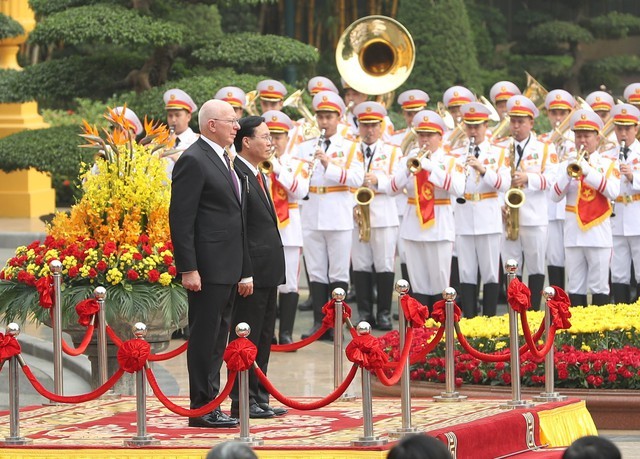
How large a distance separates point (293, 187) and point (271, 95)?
6.62 feet

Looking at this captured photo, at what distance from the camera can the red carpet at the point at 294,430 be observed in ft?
29.1

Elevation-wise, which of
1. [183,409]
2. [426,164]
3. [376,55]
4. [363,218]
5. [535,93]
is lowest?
[183,409]

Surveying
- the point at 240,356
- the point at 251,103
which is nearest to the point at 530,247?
the point at 251,103

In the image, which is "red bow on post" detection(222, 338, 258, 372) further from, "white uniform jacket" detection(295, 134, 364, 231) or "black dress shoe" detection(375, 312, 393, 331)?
"black dress shoe" detection(375, 312, 393, 331)

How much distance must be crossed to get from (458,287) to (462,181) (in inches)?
77.0

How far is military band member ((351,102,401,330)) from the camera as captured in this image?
1577 centimetres

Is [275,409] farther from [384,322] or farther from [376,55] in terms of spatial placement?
[376,55]

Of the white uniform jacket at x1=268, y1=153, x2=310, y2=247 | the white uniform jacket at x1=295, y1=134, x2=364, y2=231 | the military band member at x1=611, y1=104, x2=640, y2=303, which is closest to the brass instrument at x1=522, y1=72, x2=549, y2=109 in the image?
the military band member at x1=611, y1=104, x2=640, y2=303

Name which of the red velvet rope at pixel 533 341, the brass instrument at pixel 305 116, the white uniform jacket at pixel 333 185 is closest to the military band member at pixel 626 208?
the white uniform jacket at pixel 333 185

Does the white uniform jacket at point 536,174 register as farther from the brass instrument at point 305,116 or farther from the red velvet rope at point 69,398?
the red velvet rope at point 69,398

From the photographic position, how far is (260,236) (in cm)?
986

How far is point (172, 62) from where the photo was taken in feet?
61.6

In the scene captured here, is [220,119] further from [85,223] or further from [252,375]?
[85,223]

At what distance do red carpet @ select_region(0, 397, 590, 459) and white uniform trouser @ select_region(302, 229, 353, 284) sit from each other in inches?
188
